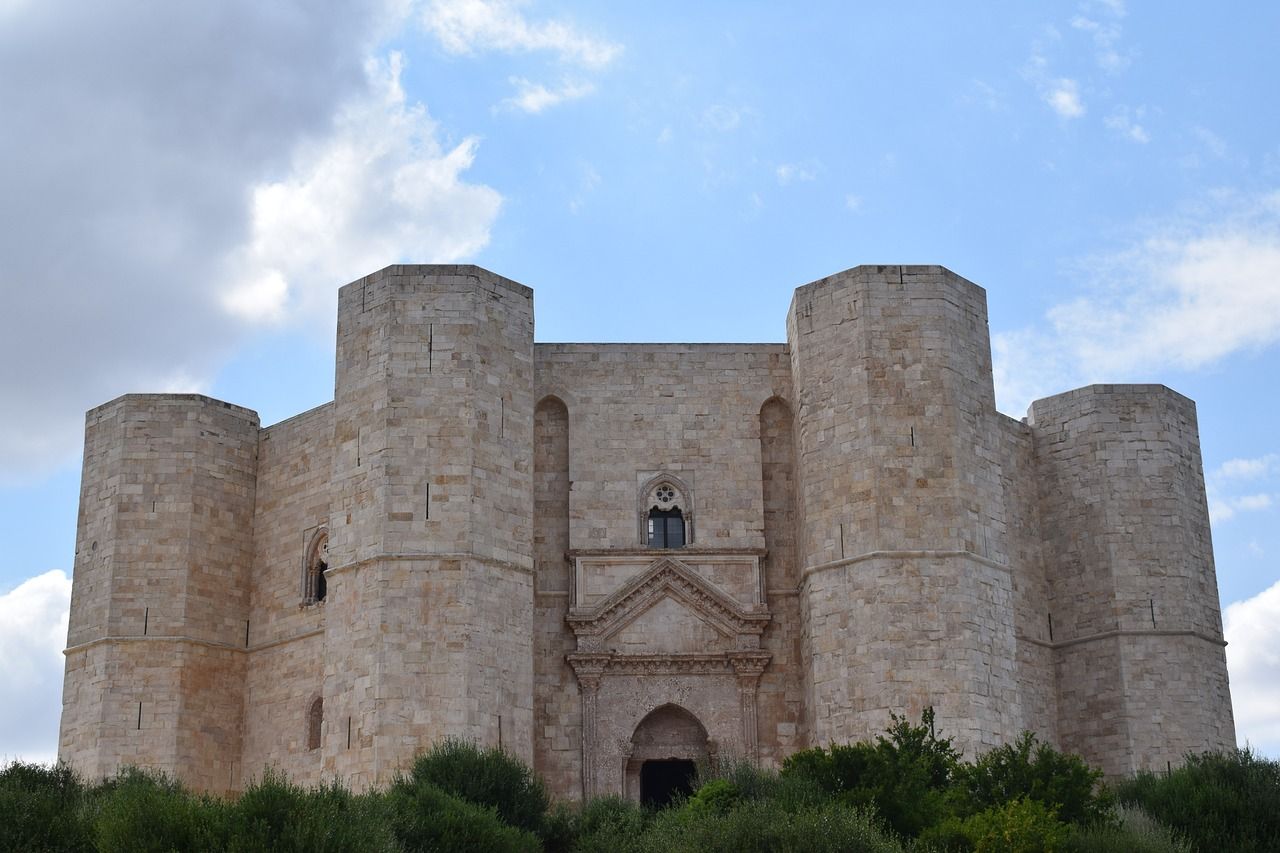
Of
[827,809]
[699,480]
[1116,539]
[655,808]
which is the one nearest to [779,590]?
[699,480]

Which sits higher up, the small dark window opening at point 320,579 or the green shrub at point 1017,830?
the small dark window opening at point 320,579

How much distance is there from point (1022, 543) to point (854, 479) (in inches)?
169

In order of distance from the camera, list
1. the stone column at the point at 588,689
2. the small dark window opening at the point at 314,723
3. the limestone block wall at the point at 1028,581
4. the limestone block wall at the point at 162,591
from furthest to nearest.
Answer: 1. the limestone block wall at the point at 1028,581
2. the limestone block wall at the point at 162,591
3. the small dark window opening at the point at 314,723
4. the stone column at the point at 588,689

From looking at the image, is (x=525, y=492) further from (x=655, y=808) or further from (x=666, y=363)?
(x=655, y=808)

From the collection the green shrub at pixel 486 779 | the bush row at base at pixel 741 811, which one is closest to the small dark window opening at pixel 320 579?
the bush row at base at pixel 741 811

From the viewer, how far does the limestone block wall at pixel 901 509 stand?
22484 millimetres

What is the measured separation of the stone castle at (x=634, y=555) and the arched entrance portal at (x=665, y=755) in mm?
56

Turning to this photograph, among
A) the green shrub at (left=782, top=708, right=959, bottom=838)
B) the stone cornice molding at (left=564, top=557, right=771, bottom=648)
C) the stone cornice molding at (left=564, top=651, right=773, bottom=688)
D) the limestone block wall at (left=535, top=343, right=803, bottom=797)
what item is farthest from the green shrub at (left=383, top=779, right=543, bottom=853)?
the stone cornice molding at (left=564, top=557, right=771, bottom=648)

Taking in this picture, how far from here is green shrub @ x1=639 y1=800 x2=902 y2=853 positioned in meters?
16.9

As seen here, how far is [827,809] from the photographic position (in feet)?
57.9

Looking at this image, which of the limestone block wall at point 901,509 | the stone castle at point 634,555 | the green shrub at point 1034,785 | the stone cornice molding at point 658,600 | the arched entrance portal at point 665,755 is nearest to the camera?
the green shrub at point 1034,785

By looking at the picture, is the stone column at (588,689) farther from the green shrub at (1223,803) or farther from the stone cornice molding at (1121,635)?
the green shrub at (1223,803)

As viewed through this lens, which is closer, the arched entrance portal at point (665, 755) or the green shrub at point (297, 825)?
the green shrub at point (297, 825)

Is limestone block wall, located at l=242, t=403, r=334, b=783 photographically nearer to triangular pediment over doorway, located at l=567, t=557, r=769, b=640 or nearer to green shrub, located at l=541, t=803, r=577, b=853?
triangular pediment over doorway, located at l=567, t=557, r=769, b=640
